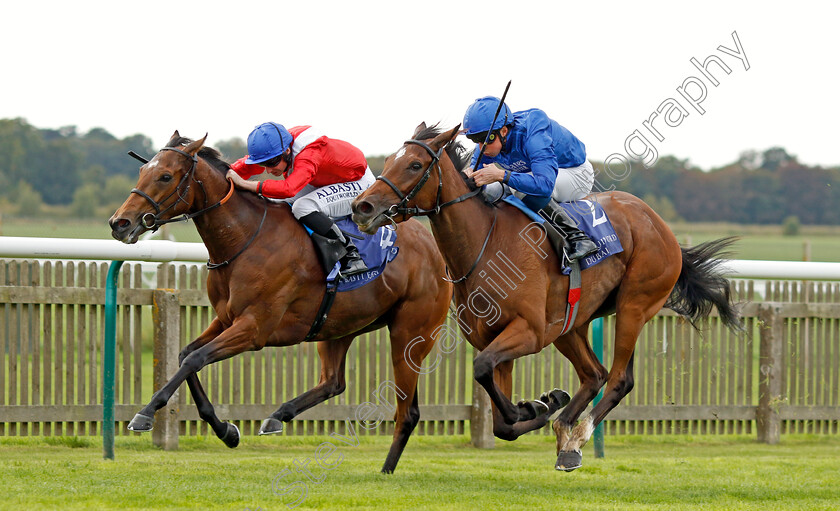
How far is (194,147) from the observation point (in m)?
5.38

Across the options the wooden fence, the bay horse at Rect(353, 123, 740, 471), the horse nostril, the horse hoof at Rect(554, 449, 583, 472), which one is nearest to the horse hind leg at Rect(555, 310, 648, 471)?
the bay horse at Rect(353, 123, 740, 471)

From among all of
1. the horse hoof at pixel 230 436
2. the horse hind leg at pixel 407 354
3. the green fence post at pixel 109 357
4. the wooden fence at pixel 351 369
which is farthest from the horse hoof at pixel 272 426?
the wooden fence at pixel 351 369

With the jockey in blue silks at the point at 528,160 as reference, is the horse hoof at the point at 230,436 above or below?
below

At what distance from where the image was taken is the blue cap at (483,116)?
5344mm

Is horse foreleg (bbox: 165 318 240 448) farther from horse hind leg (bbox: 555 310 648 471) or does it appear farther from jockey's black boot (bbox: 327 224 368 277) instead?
horse hind leg (bbox: 555 310 648 471)

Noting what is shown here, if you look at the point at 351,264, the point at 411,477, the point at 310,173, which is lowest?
the point at 411,477

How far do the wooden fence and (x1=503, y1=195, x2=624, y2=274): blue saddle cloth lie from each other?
5.75ft

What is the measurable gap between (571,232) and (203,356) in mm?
2235

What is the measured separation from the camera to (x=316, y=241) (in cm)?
578

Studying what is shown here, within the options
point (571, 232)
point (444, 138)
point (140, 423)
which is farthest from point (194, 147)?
point (571, 232)

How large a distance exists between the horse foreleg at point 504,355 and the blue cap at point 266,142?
177 centimetres

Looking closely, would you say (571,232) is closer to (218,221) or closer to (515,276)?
(515,276)

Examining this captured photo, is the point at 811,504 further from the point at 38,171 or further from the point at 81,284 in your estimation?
the point at 38,171

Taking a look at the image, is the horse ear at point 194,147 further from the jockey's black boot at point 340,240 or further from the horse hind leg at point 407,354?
the horse hind leg at point 407,354
